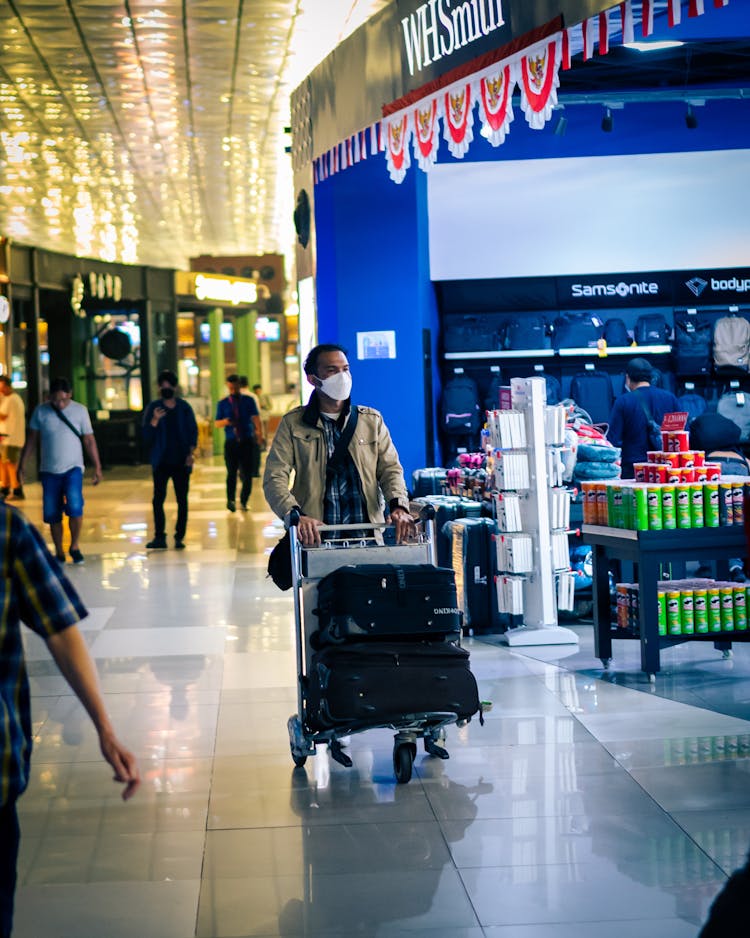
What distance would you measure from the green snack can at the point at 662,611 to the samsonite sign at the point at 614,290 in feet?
19.2

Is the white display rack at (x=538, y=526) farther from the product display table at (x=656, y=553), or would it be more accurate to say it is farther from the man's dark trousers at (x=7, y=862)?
the man's dark trousers at (x=7, y=862)

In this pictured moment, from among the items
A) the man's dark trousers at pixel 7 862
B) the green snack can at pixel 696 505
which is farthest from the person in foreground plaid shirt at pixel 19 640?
the green snack can at pixel 696 505

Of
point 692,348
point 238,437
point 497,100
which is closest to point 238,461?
point 238,437

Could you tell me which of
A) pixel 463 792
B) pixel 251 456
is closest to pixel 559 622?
pixel 463 792

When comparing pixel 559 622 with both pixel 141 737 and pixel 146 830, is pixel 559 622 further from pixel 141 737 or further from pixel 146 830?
pixel 146 830

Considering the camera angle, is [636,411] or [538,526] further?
[636,411]

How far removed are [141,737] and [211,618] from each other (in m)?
3.43

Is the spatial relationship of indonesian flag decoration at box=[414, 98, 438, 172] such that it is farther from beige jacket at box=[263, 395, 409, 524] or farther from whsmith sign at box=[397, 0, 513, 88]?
beige jacket at box=[263, 395, 409, 524]

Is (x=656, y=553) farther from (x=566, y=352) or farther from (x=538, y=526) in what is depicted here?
(x=566, y=352)

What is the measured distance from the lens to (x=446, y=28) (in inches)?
327

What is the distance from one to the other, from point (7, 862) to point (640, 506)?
4.93 meters

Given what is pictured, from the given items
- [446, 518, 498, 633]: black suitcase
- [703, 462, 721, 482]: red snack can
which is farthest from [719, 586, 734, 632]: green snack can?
[446, 518, 498, 633]: black suitcase

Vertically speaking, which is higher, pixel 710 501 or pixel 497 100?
pixel 497 100

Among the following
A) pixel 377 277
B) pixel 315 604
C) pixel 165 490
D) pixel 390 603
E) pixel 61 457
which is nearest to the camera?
pixel 390 603
